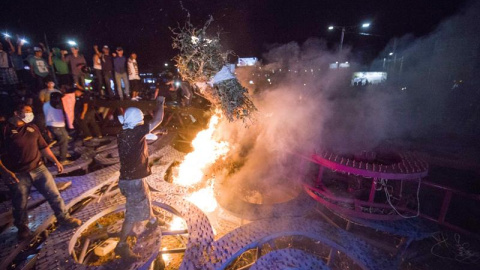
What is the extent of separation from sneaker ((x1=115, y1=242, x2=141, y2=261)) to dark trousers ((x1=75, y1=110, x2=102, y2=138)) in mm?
6143

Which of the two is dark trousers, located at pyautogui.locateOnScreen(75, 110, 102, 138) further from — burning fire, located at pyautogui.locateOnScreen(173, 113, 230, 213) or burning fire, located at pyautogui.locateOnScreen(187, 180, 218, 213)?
burning fire, located at pyautogui.locateOnScreen(187, 180, 218, 213)

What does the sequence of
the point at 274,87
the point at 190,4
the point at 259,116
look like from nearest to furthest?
1. the point at 259,116
2. the point at 274,87
3. the point at 190,4

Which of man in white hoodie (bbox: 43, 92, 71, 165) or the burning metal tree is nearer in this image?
the burning metal tree

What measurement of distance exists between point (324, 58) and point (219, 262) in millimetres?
8229

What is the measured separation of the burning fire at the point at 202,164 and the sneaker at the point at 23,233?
265 cm

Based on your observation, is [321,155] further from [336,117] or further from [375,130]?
[375,130]

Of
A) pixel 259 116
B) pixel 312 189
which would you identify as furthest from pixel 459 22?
pixel 312 189

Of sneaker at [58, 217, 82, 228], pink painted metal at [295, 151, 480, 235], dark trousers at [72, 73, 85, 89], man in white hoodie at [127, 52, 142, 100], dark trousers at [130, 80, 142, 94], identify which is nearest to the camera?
sneaker at [58, 217, 82, 228]

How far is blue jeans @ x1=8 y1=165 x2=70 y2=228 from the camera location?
3324mm

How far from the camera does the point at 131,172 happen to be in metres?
3.29

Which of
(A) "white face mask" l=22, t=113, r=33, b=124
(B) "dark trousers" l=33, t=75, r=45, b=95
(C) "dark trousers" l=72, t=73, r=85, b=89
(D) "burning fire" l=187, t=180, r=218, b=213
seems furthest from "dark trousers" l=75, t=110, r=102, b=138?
(D) "burning fire" l=187, t=180, r=218, b=213

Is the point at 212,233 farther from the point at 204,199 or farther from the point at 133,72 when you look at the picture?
the point at 133,72

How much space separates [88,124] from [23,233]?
5.70 m

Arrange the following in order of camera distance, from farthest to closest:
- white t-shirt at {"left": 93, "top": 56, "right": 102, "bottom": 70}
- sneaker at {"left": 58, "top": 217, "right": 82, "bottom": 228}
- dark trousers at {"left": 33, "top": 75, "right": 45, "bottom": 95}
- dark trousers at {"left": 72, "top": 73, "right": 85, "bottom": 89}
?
dark trousers at {"left": 72, "top": 73, "right": 85, "bottom": 89}
white t-shirt at {"left": 93, "top": 56, "right": 102, "bottom": 70}
dark trousers at {"left": 33, "top": 75, "right": 45, "bottom": 95}
sneaker at {"left": 58, "top": 217, "right": 82, "bottom": 228}
